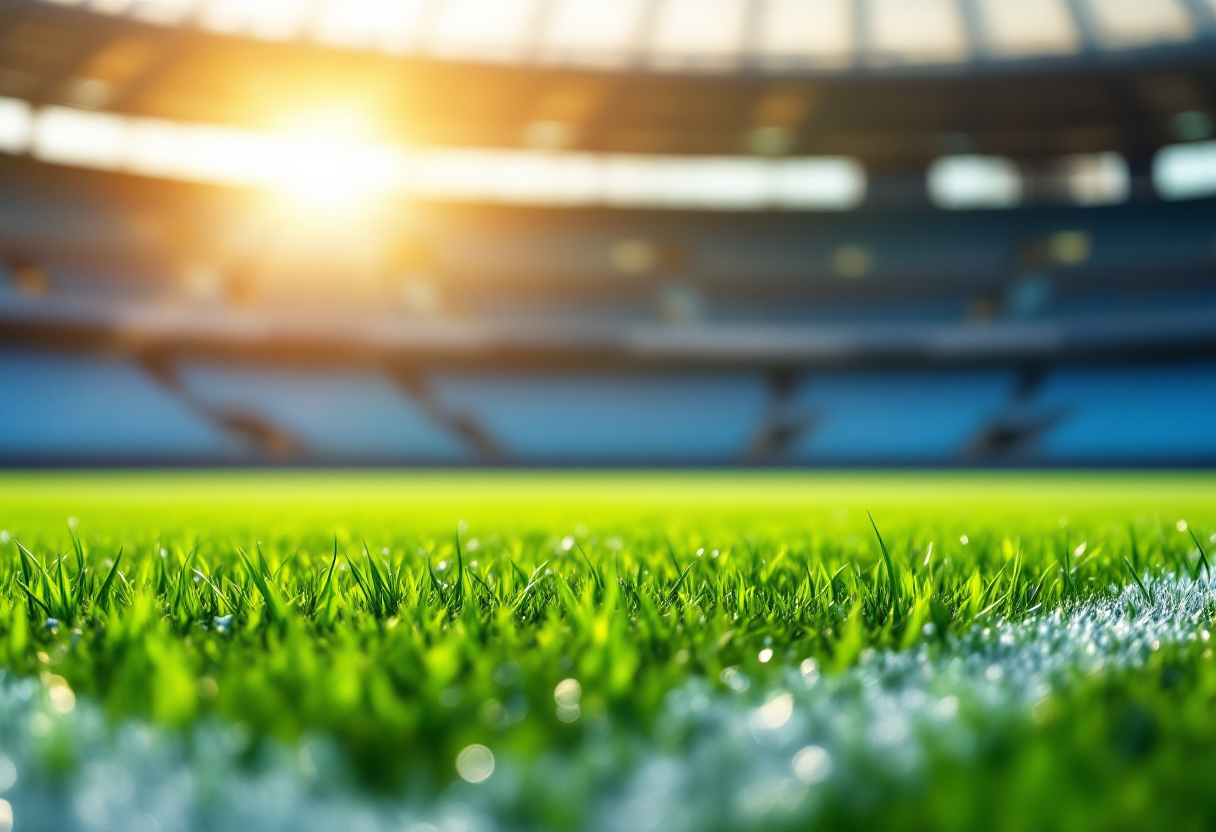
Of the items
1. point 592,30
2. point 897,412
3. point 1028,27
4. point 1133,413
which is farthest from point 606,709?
point 1133,413

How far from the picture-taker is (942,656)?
1188mm

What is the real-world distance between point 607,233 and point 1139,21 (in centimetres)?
1587

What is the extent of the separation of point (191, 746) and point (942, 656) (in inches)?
39.4

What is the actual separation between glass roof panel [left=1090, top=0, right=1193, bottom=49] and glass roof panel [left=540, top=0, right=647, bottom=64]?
12397 millimetres

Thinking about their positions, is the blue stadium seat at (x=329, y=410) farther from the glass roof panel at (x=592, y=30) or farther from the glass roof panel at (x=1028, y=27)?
the glass roof panel at (x=1028, y=27)

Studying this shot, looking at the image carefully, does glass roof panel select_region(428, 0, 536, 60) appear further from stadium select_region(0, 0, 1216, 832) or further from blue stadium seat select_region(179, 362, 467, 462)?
blue stadium seat select_region(179, 362, 467, 462)

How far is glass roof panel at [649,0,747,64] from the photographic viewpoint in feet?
73.0

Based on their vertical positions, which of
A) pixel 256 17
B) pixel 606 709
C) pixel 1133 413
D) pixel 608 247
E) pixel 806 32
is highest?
pixel 256 17

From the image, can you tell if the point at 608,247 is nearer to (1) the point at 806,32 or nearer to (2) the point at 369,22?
(1) the point at 806,32

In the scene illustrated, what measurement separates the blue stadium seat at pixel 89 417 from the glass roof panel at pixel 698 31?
668 inches

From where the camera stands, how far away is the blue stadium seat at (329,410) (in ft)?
77.9

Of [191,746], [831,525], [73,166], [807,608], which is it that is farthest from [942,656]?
[73,166]

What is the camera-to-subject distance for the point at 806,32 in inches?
894

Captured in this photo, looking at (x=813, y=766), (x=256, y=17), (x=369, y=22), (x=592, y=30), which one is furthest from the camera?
(x=592, y=30)
